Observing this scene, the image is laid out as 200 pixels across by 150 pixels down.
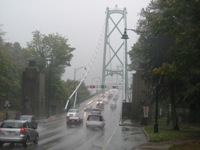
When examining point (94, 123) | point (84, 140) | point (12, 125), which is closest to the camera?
point (12, 125)

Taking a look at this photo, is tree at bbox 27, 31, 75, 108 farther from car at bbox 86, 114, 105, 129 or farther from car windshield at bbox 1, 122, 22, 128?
car windshield at bbox 1, 122, 22, 128

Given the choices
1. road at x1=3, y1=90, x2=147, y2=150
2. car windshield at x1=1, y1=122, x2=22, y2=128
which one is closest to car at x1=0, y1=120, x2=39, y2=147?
car windshield at x1=1, y1=122, x2=22, y2=128

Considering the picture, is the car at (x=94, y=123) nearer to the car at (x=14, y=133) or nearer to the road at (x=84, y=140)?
the road at (x=84, y=140)

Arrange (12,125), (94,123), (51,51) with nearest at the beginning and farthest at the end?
(12,125)
(94,123)
(51,51)

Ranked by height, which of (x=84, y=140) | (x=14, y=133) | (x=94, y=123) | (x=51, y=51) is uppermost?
(x=51, y=51)

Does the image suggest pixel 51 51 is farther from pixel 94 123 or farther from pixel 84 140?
pixel 84 140

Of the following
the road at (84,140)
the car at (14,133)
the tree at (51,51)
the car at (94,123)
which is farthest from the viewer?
the tree at (51,51)

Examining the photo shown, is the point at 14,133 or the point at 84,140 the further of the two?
the point at 84,140

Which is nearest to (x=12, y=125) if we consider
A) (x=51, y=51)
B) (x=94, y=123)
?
(x=94, y=123)

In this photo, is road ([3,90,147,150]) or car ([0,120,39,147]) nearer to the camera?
car ([0,120,39,147])

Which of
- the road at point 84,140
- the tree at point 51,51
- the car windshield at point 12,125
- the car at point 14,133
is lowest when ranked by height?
the road at point 84,140

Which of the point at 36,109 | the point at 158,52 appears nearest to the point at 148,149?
the point at 158,52

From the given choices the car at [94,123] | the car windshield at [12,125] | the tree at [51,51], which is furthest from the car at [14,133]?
the tree at [51,51]

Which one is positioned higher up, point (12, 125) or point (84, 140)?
point (12, 125)
